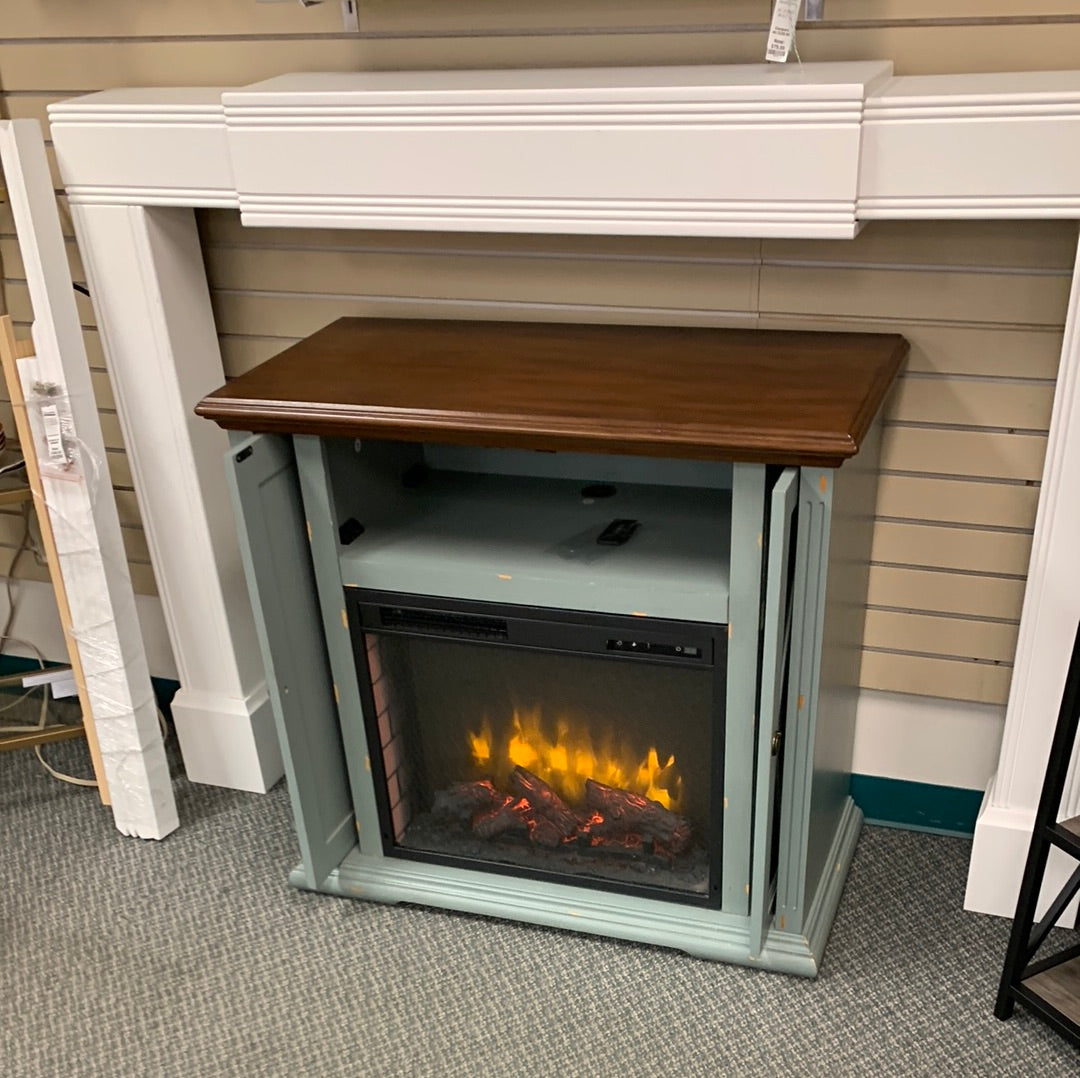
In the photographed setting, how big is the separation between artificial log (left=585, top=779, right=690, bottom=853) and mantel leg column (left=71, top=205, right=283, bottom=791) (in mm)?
791

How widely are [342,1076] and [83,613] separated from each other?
0.96 m

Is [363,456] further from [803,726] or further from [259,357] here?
[803,726]

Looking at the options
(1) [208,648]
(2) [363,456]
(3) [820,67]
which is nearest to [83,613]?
(1) [208,648]

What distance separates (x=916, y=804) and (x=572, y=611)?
90 centimetres

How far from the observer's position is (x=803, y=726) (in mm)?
1737

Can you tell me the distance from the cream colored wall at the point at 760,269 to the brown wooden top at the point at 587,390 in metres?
0.08

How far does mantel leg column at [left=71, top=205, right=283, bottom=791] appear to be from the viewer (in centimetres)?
203

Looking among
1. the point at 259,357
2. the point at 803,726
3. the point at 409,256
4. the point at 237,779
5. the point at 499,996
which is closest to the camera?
the point at 803,726

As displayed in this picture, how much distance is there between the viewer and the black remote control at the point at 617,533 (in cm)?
181

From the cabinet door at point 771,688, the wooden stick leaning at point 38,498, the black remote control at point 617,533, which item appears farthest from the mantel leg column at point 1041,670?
the wooden stick leaning at point 38,498

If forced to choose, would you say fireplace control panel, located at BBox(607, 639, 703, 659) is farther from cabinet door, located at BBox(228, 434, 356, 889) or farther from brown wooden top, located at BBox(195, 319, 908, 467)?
cabinet door, located at BBox(228, 434, 356, 889)

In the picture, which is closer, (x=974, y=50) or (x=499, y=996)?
(x=974, y=50)

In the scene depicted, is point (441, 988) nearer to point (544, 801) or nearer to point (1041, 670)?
point (544, 801)

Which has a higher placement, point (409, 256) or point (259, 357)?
point (409, 256)
